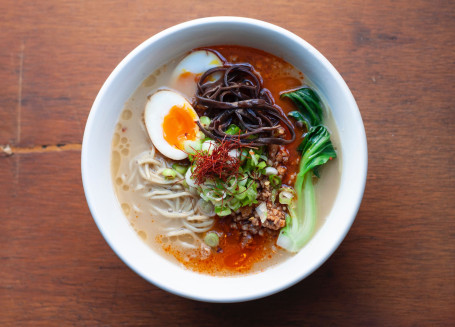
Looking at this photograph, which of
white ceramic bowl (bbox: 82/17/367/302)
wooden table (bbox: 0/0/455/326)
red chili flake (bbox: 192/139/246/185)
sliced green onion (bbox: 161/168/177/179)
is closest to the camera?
white ceramic bowl (bbox: 82/17/367/302)

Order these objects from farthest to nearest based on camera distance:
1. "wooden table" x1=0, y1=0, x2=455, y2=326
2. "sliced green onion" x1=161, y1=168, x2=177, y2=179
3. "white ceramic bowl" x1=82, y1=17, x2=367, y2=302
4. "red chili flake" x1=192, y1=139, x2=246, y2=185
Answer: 1. "wooden table" x1=0, y1=0, x2=455, y2=326
2. "sliced green onion" x1=161, y1=168, x2=177, y2=179
3. "red chili flake" x1=192, y1=139, x2=246, y2=185
4. "white ceramic bowl" x1=82, y1=17, x2=367, y2=302

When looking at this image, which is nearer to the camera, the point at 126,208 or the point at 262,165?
the point at 262,165

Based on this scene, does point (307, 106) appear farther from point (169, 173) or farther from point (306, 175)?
point (169, 173)

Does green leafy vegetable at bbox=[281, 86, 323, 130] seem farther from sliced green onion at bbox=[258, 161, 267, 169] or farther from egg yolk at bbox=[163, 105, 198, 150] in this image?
egg yolk at bbox=[163, 105, 198, 150]

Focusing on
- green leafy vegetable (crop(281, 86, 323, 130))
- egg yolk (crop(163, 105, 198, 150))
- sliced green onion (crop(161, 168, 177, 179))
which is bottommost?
sliced green onion (crop(161, 168, 177, 179))

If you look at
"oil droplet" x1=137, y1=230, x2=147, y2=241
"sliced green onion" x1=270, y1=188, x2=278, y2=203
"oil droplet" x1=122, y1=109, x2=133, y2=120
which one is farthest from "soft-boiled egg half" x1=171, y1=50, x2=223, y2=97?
"oil droplet" x1=137, y1=230, x2=147, y2=241

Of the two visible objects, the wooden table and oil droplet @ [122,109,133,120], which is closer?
oil droplet @ [122,109,133,120]

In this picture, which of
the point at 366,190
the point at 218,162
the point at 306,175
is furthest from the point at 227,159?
the point at 366,190
